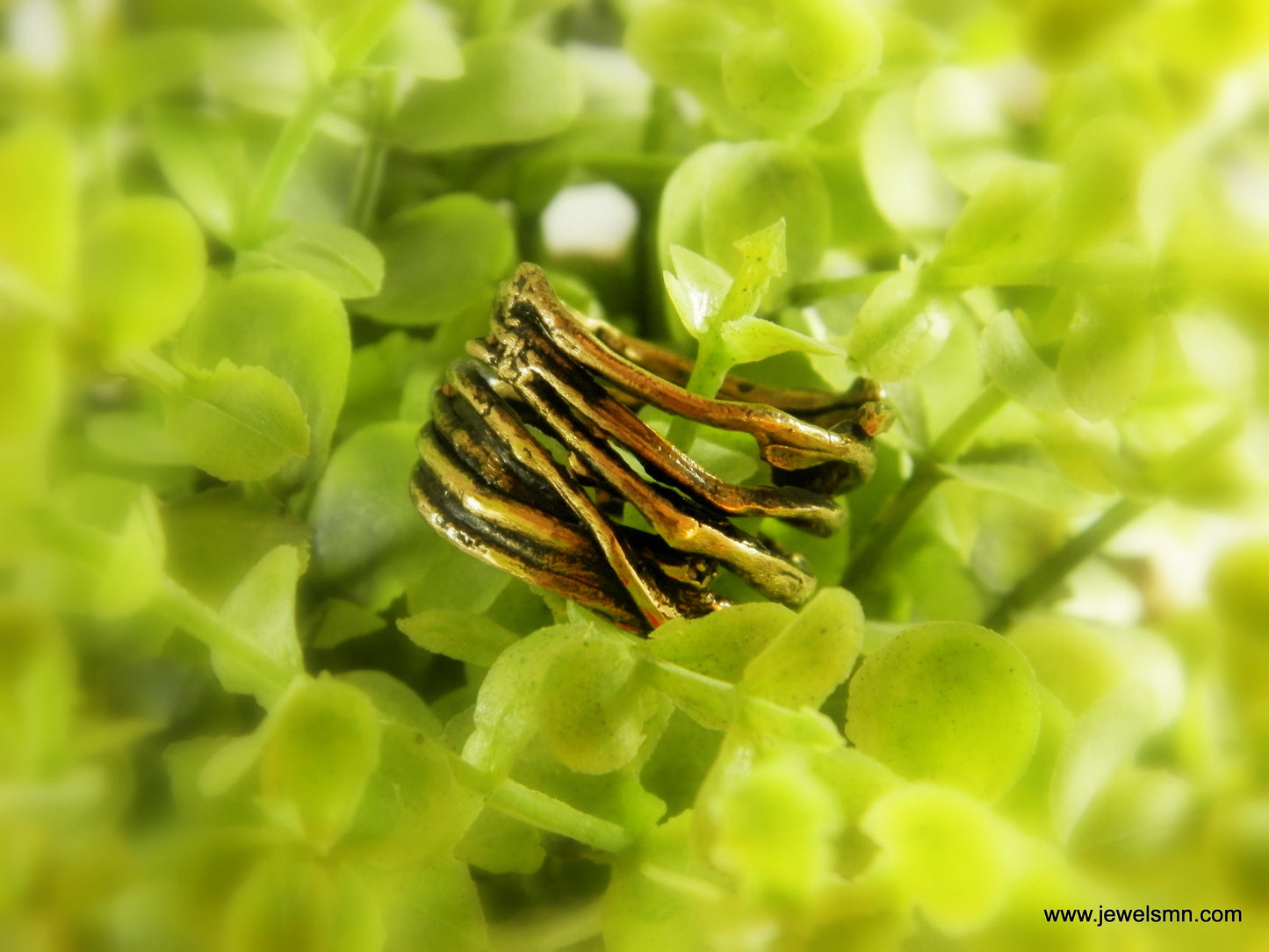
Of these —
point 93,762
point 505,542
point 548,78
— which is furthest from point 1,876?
point 548,78

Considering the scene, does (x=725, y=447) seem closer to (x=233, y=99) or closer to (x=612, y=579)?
(x=612, y=579)

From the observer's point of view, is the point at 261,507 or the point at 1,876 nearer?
the point at 1,876

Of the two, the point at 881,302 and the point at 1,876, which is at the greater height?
the point at 881,302

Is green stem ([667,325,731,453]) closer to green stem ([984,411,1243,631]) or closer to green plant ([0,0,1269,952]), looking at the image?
green plant ([0,0,1269,952])

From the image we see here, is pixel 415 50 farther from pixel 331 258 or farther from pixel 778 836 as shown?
pixel 778 836

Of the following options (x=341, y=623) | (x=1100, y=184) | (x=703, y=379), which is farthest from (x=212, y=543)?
(x=1100, y=184)

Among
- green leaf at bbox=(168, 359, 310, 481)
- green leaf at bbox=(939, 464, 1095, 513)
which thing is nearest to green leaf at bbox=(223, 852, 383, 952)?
green leaf at bbox=(168, 359, 310, 481)
